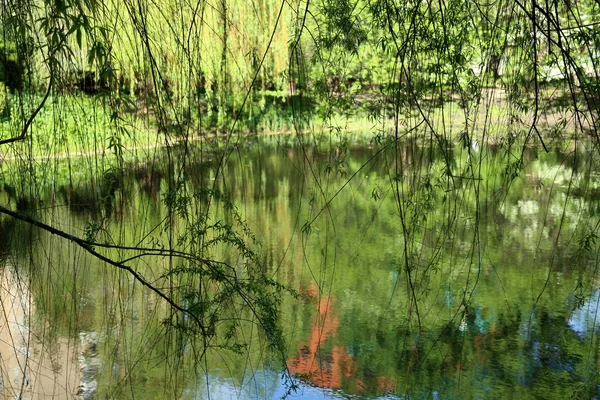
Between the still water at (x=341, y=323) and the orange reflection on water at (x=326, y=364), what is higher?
the still water at (x=341, y=323)

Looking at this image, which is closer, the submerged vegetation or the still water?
the submerged vegetation

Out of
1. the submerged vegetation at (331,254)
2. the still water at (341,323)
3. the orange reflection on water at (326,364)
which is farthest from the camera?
the orange reflection on water at (326,364)

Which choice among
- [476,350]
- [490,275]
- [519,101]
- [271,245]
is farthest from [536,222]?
[519,101]

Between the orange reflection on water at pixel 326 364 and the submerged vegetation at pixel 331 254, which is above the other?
the submerged vegetation at pixel 331 254

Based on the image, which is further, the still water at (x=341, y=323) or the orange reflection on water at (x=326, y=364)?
the orange reflection on water at (x=326, y=364)

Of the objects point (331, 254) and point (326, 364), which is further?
point (331, 254)

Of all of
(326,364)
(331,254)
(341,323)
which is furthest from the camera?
(331,254)

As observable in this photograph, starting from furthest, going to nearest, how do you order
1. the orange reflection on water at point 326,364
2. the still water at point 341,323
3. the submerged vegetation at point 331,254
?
the orange reflection on water at point 326,364
the still water at point 341,323
the submerged vegetation at point 331,254

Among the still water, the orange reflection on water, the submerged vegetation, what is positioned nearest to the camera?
the submerged vegetation

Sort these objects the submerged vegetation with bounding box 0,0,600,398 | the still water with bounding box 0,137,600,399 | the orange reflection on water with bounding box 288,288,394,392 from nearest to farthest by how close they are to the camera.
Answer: the submerged vegetation with bounding box 0,0,600,398
the still water with bounding box 0,137,600,399
the orange reflection on water with bounding box 288,288,394,392

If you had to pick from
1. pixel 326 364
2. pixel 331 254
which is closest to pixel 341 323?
pixel 326 364

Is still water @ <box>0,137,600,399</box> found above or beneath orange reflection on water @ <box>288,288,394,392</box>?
above

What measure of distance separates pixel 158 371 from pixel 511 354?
1.65 m

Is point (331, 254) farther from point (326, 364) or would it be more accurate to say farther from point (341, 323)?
point (326, 364)
